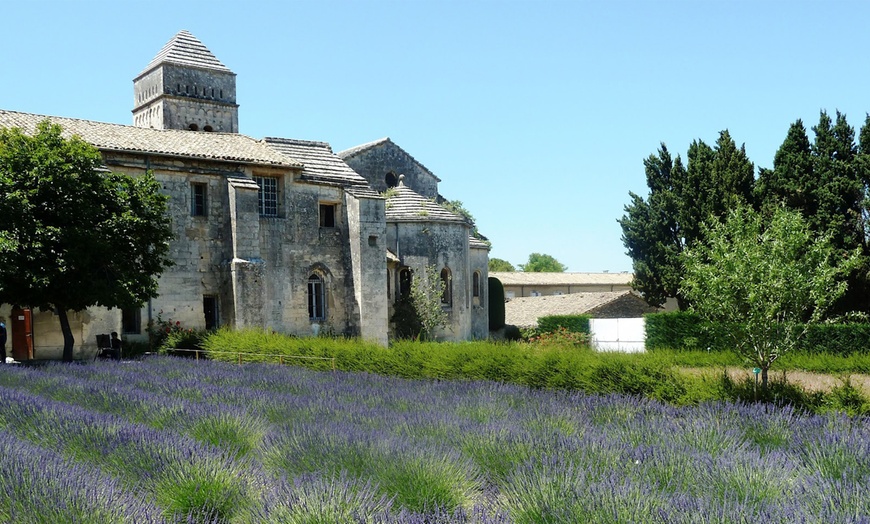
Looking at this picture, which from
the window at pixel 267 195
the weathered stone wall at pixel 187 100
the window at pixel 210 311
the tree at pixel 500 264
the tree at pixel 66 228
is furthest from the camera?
the tree at pixel 500 264

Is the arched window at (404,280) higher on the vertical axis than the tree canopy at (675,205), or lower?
lower

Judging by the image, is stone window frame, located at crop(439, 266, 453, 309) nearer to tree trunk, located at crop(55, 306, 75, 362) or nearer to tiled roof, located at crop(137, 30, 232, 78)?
tree trunk, located at crop(55, 306, 75, 362)

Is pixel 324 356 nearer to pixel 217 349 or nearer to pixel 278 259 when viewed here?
pixel 217 349

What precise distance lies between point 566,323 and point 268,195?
13660 mm

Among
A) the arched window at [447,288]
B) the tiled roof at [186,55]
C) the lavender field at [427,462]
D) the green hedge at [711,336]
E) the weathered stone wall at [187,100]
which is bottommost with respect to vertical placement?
the green hedge at [711,336]

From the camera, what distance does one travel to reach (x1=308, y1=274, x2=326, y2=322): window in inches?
1039

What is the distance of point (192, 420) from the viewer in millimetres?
8211

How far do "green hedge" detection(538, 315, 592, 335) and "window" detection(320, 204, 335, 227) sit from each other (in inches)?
398

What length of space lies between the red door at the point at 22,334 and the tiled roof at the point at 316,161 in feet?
31.2

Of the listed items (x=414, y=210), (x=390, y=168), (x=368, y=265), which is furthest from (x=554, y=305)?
(x=368, y=265)

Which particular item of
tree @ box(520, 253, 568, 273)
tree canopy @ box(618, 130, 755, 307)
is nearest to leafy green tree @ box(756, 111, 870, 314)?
tree canopy @ box(618, 130, 755, 307)

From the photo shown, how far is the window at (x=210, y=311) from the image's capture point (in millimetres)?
24234

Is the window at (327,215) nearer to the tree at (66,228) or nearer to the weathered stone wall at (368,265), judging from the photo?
the weathered stone wall at (368,265)

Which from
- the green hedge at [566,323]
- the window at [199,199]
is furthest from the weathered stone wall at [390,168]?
the window at [199,199]
